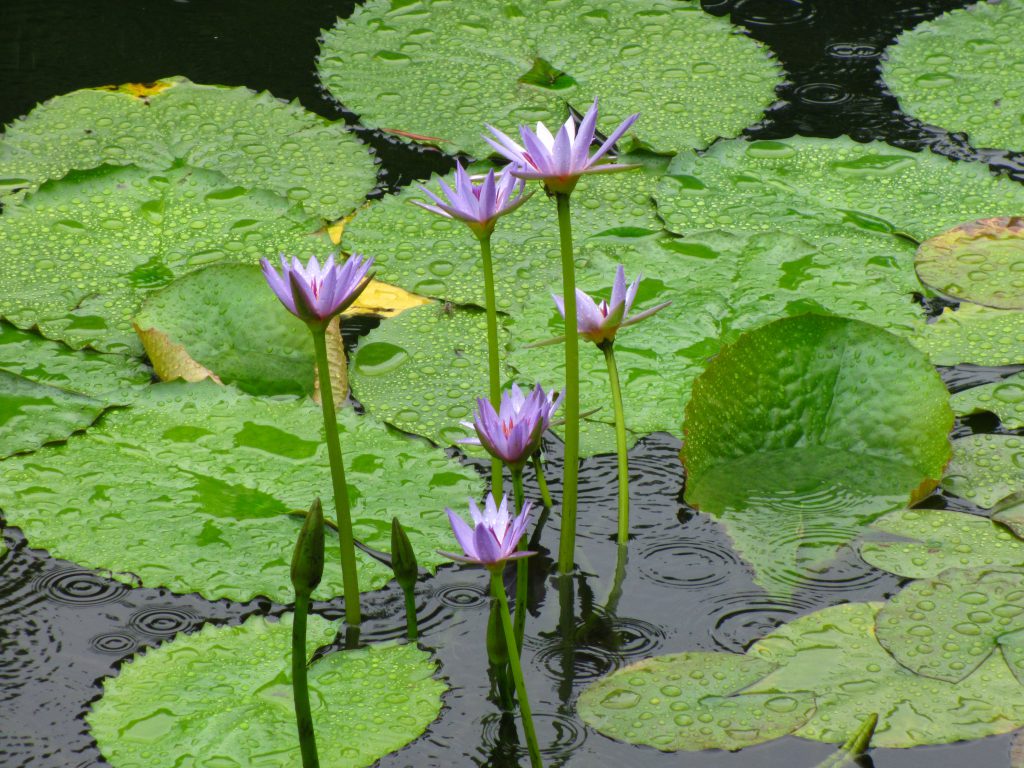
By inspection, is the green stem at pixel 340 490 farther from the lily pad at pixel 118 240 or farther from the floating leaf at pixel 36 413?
the lily pad at pixel 118 240

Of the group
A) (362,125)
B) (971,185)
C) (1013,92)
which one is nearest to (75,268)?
(362,125)

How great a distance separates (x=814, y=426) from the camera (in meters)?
2.25

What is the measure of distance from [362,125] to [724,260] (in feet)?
3.90

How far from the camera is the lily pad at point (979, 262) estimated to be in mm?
2660

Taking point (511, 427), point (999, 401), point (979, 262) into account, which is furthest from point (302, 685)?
point (979, 262)

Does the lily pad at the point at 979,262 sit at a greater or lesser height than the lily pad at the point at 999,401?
greater

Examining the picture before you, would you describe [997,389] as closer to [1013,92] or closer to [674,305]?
[674,305]

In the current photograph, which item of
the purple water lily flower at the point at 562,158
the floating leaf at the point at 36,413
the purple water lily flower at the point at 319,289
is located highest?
the purple water lily flower at the point at 562,158

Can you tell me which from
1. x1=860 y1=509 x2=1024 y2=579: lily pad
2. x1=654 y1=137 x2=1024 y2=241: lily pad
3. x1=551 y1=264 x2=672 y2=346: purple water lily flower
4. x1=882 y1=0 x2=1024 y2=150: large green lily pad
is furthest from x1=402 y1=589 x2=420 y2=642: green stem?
x1=882 y1=0 x2=1024 y2=150: large green lily pad

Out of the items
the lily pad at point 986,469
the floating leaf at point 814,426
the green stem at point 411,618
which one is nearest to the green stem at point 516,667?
the green stem at point 411,618

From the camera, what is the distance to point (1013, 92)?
3.36 m

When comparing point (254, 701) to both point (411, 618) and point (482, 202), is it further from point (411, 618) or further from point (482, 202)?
point (482, 202)

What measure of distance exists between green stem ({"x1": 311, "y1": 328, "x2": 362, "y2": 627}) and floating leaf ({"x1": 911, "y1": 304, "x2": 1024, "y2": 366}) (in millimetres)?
1301

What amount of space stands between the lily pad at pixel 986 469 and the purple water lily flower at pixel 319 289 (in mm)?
1180
